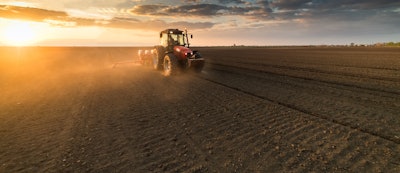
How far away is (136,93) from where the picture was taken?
9.31m

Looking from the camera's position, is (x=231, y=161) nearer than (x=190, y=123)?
Yes

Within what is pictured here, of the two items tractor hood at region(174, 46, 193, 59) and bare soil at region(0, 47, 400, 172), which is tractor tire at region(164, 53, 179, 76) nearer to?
tractor hood at region(174, 46, 193, 59)

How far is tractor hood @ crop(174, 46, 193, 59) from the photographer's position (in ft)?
42.2

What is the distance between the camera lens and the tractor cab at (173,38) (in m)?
14.2

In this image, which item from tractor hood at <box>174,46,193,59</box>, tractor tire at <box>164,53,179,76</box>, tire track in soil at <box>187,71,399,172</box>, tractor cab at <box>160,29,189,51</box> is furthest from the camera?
tractor cab at <box>160,29,189,51</box>

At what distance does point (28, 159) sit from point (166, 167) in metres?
2.36

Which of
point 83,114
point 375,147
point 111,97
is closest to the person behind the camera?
point 375,147

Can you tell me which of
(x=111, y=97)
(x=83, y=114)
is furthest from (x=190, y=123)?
(x=111, y=97)

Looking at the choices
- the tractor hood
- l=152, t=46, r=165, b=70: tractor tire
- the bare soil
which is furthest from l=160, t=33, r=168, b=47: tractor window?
the bare soil

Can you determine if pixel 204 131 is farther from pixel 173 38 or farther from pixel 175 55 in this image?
pixel 173 38

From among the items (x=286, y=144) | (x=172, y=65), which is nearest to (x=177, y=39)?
(x=172, y=65)

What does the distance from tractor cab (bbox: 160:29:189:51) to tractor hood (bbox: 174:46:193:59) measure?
771 millimetres

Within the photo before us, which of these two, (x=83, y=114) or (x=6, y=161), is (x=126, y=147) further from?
(x=83, y=114)

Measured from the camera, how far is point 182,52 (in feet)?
42.8
